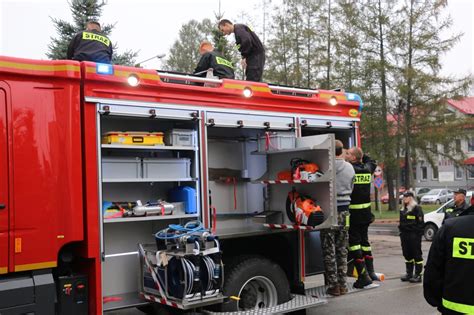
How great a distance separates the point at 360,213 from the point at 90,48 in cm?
416

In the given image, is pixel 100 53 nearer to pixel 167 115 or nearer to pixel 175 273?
pixel 167 115

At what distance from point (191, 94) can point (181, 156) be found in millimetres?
684

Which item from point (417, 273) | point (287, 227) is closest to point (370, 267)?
point (417, 273)

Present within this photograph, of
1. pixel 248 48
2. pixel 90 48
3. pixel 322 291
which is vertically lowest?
pixel 322 291

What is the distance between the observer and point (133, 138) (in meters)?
5.11

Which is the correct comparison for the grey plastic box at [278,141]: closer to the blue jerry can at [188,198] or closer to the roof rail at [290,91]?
the roof rail at [290,91]

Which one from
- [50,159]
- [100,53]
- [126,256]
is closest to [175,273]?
[126,256]

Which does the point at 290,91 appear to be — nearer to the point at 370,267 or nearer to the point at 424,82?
the point at 370,267

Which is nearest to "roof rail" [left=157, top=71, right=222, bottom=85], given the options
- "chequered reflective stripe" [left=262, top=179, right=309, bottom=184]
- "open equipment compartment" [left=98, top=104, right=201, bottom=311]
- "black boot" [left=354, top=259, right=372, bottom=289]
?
"open equipment compartment" [left=98, top=104, right=201, bottom=311]

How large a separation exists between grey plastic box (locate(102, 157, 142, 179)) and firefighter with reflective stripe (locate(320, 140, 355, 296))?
2395mm

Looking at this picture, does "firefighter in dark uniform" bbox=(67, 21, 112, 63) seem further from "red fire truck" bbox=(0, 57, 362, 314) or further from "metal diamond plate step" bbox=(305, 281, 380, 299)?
"metal diamond plate step" bbox=(305, 281, 380, 299)

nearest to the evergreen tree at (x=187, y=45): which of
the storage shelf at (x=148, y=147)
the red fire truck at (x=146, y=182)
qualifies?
the red fire truck at (x=146, y=182)

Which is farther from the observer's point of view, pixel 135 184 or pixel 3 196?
pixel 135 184

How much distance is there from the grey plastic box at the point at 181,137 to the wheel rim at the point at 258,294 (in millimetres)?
1655
